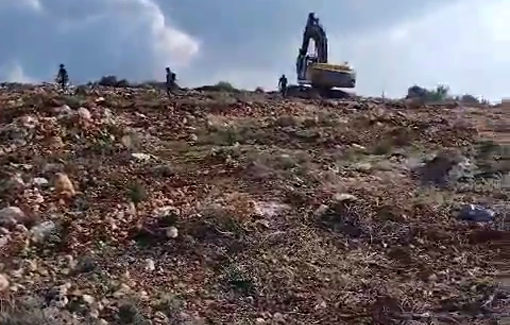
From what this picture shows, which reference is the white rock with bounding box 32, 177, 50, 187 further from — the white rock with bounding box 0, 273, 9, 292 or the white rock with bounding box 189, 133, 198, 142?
the white rock with bounding box 189, 133, 198, 142

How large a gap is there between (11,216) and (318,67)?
1444 centimetres

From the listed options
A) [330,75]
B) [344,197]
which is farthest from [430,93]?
[344,197]

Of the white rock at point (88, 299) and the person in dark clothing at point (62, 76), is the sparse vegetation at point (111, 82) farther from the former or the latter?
the white rock at point (88, 299)

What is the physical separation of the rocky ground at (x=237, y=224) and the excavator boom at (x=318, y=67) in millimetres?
8134

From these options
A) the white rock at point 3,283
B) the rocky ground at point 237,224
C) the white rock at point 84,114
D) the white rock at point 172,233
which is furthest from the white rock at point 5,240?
the white rock at point 84,114

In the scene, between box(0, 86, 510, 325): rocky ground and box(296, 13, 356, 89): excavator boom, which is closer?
box(0, 86, 510, 325): rocky ground

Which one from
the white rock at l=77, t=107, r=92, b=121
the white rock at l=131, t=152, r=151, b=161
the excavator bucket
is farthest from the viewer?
the excavator bucket

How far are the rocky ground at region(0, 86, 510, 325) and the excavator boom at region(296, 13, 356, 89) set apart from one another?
26.7 feet

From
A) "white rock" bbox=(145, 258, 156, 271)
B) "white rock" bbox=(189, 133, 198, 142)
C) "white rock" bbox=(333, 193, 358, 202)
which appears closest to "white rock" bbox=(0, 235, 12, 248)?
"white rock" bbox=(145, 258, 156, 271)

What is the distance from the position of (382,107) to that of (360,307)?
12.5m

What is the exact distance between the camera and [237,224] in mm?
8742

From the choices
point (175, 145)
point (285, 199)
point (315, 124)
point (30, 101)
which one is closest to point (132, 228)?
point (285, 199)

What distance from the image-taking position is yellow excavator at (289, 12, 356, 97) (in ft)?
73.0

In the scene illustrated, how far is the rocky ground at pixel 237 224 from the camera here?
7289 mm
